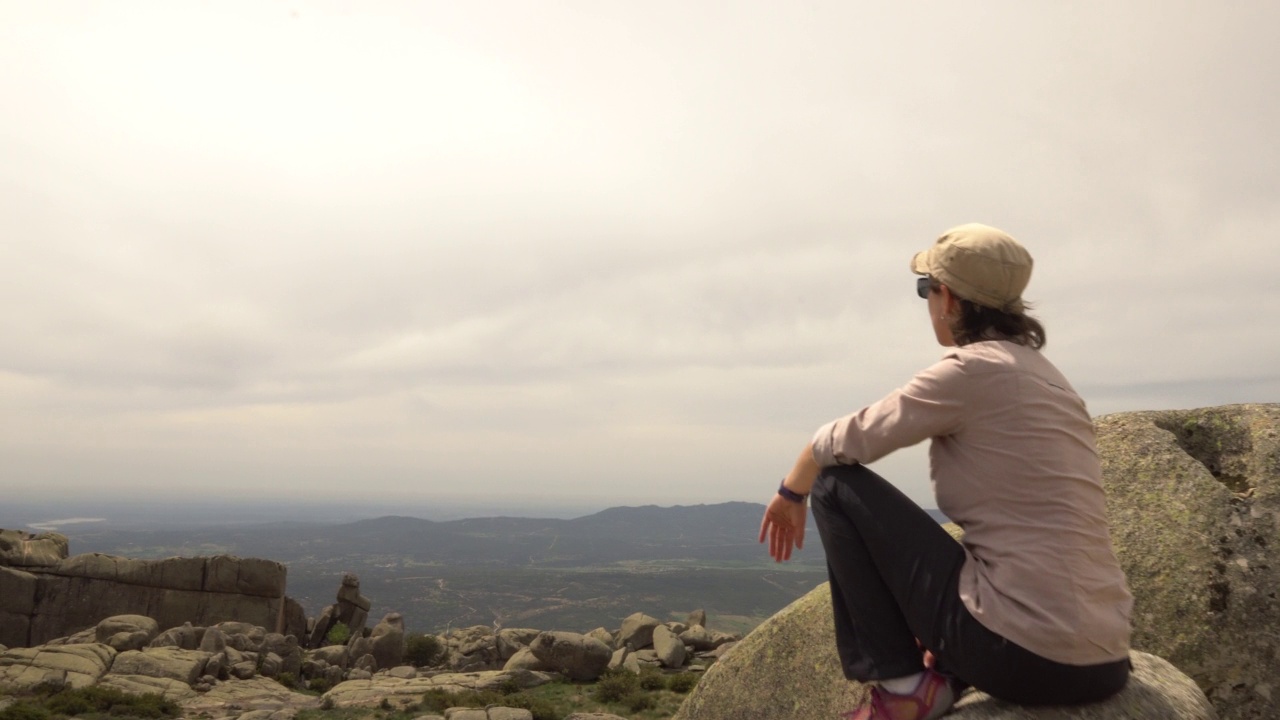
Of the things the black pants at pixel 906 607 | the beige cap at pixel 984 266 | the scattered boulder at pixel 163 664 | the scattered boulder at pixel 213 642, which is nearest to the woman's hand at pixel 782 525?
the black pants at pixel 906 607

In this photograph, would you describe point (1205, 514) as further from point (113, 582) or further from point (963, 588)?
point (113, 582)

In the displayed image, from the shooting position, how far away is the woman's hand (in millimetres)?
4617

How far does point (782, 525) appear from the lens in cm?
476

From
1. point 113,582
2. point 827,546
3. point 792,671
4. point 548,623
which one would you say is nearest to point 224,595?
point 113,582

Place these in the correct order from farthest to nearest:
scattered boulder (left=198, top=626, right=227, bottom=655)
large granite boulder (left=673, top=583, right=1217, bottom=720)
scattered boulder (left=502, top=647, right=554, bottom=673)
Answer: scattered boulder (left=198, top=626, right=227, bottom=655)
scattered boulder (left=502, top=647, right=554, bottom=673)
large granite boulder (left=673, top=583, right=1217, bottom=720)

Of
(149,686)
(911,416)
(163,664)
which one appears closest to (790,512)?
(911,416)

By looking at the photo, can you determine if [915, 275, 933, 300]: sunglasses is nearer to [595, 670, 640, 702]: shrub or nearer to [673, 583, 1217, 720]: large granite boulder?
[673, 583, 1217, 720]: large granite boulder

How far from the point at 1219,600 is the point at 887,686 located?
3861 millimetres

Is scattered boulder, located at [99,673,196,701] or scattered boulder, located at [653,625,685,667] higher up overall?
scattered boulder, located at [99,673,196,701]

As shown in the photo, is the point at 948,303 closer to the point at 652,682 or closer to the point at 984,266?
the point at 984,266

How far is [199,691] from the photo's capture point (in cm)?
2598

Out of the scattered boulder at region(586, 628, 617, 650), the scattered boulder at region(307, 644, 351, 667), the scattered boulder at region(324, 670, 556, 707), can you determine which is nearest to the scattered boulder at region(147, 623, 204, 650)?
the scattered boulder at region(307, 644, 351, 667)

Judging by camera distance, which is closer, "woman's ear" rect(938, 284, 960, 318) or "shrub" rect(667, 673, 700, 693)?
"woman's ear" rect(938, 284, 960, 318)

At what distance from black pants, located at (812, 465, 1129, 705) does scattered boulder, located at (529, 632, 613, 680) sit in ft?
87.3
